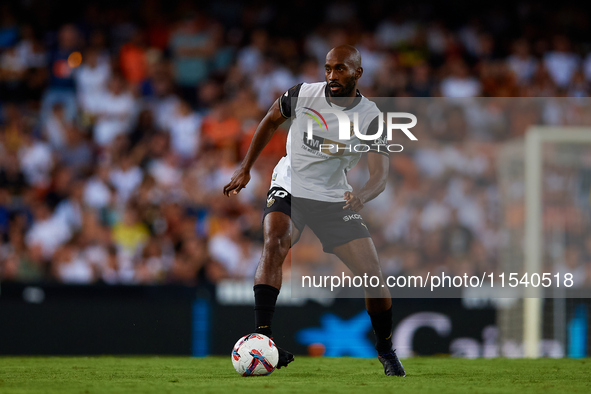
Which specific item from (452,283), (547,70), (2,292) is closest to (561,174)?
(452,283)

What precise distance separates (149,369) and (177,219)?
431 centimetres

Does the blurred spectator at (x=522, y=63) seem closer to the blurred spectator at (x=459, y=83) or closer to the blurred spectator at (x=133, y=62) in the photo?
the blurred spectator at (x=459, y=83)

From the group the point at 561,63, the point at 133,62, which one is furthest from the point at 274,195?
the point at 561,63

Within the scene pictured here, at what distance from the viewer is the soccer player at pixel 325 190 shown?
5.63 metres

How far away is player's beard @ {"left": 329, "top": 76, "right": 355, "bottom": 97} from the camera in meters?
5.73

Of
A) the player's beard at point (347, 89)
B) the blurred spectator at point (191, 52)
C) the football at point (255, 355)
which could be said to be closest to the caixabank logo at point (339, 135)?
the player's beard at point (347, 89)

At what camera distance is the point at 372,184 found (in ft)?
18.6

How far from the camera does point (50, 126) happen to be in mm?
12008

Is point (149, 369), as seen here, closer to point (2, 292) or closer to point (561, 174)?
point (2, 292)

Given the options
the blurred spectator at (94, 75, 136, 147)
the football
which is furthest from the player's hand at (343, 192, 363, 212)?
the blurred spectator at (94, 75, 136, 147)

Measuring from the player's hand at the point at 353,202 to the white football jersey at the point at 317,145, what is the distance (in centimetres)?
23

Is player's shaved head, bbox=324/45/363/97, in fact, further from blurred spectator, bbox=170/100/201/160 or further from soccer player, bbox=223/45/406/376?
blurred spectator, bbox=170/100/201/160

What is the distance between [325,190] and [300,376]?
133 centimetres

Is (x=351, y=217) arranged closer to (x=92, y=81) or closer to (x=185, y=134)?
(x=185, y=134)
